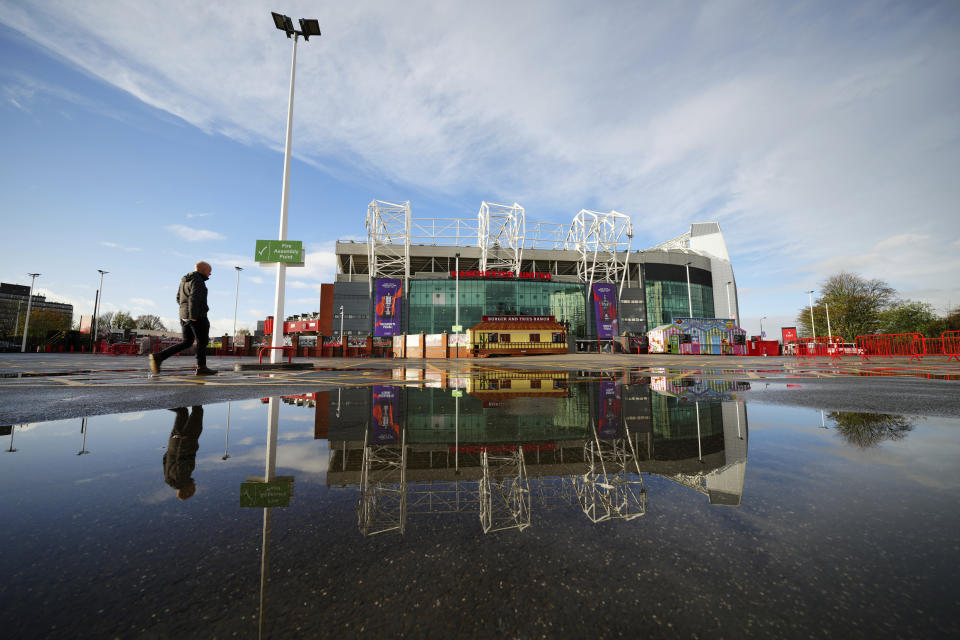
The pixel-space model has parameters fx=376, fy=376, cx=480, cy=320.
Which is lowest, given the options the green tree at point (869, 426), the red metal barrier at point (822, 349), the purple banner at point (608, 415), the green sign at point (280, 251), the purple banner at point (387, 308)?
the purple banner at point (608, 415)

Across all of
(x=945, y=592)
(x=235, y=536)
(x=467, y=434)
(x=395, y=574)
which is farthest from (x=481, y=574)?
(x=467, y=434)

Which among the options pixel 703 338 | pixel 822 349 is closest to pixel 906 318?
pixel 822 349

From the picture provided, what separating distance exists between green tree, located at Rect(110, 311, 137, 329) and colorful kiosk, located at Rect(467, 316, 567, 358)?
82937mm

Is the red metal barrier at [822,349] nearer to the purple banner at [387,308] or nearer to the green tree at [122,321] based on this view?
the purple banner at [387,308]

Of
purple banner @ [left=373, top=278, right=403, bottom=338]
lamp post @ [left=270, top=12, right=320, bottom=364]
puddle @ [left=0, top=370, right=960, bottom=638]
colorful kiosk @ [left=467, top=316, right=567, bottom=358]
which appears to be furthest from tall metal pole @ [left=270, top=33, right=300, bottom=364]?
purple banner @ [left=373, top=278, right=403, bottom=338]

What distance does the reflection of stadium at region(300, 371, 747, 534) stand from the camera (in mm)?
1684

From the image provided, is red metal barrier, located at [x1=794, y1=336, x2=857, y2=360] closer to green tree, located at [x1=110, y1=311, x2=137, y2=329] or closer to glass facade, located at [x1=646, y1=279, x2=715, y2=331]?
glass facade, located at [x1=646, y1=279, x2=715, y2=331]

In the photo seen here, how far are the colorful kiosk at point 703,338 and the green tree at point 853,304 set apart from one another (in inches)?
728

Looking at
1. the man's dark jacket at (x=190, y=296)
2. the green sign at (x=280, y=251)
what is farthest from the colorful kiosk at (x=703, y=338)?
the man's dark jacket at (x=190, y=296)

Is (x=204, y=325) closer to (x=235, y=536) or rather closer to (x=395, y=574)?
(x=235, y=536)

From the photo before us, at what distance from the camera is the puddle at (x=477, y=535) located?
901mm

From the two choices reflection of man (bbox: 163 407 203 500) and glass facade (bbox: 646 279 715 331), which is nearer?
reflection of man (bbox: 163 407 203 500)

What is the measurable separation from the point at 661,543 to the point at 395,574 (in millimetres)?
873

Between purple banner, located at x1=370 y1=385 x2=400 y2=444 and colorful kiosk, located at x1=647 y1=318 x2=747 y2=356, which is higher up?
colorful kiosk, located at x1=647 y1=318 x2=747 y2=356
